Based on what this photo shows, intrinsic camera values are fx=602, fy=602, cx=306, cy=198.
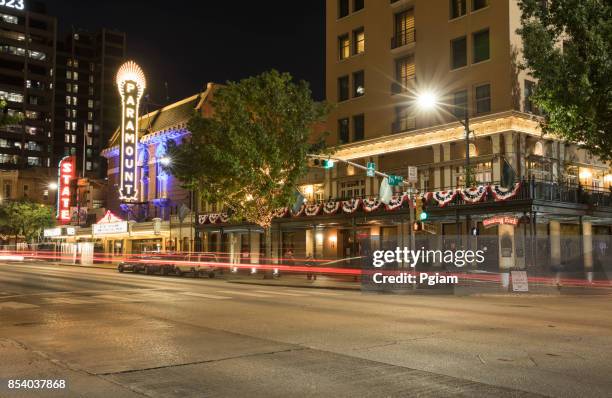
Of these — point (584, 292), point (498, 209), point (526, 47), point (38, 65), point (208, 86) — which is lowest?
point (584, 292)

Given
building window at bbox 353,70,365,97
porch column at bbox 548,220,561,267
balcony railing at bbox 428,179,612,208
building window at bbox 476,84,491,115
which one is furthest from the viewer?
building window at bbox 353,70,365,97

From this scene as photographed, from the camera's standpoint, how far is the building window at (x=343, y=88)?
44400 mm

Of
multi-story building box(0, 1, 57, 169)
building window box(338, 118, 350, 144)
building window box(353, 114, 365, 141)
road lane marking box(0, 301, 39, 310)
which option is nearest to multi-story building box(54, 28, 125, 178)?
multi-story building box(0, 1, 57, 169)

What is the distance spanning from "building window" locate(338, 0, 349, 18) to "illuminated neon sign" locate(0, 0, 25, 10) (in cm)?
10946

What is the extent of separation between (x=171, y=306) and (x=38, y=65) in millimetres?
129842

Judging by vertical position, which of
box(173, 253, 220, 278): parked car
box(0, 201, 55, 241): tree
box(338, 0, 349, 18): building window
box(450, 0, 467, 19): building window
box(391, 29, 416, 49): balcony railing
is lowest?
box(173, 253, 220, 278): parked car

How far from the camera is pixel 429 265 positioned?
31.4m

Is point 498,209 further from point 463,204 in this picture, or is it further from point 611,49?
point 611,49

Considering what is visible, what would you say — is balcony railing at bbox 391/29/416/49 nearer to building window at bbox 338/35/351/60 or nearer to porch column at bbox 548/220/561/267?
building window at bbox 338/35/351/60

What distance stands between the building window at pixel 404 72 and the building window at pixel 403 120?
131 cm

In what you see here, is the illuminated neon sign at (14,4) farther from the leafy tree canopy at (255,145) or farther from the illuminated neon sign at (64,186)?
the leafy tree canopy at (255,145)

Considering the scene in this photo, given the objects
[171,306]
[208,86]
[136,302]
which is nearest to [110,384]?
[171,306]

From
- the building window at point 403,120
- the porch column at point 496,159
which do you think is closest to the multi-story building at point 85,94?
the building window at point 403,120

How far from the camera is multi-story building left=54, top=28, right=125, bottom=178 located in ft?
470
